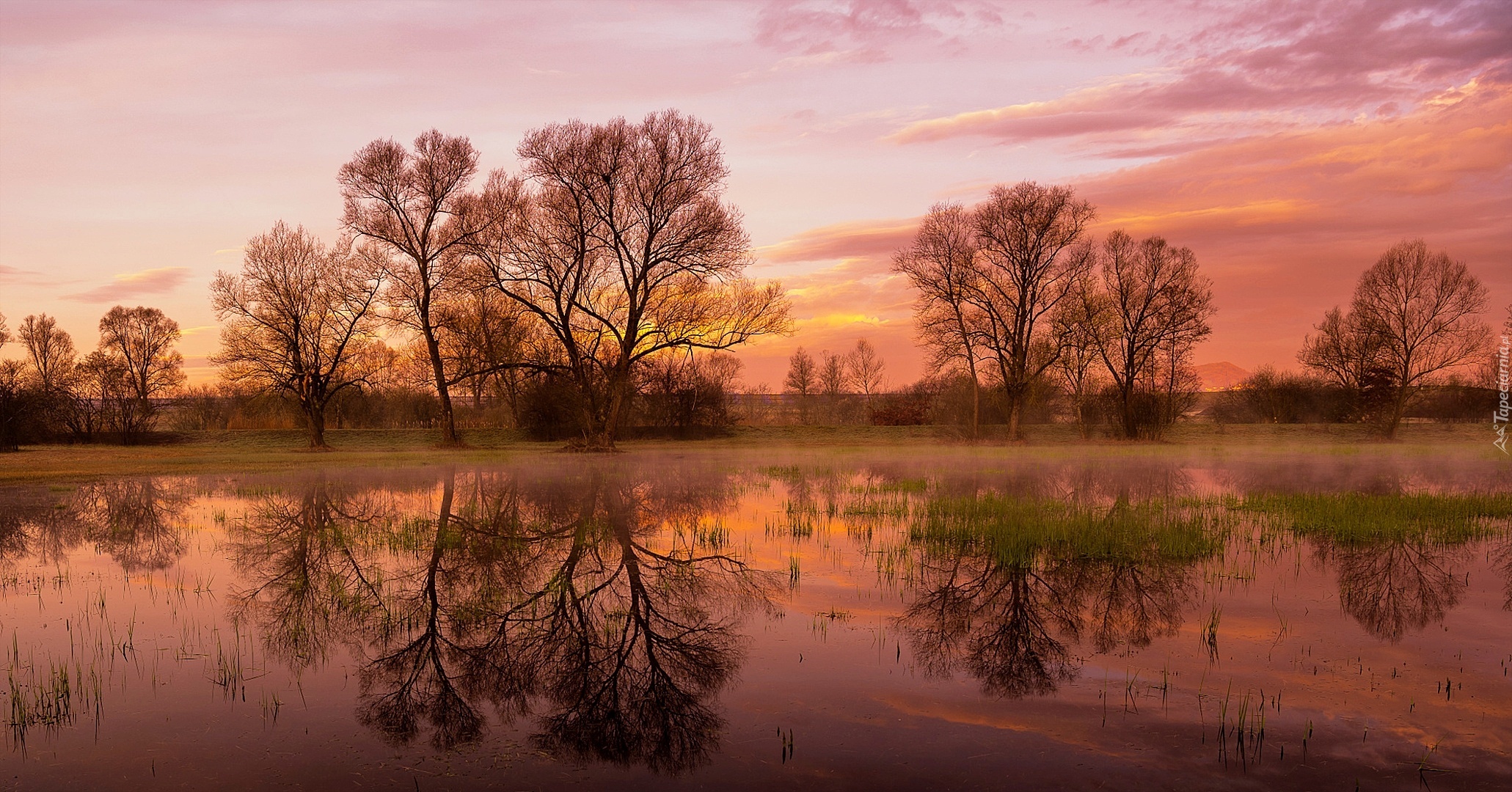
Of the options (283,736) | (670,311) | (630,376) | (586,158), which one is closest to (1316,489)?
(283,736)

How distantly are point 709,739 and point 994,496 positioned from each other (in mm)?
14834

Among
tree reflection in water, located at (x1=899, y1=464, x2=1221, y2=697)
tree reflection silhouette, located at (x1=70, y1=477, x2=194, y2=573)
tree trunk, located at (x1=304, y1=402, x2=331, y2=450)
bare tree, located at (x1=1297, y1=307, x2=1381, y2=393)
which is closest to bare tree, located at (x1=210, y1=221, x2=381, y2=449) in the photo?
tree trunk, located at (x1=304, y1=402, x2=331, y2=450)

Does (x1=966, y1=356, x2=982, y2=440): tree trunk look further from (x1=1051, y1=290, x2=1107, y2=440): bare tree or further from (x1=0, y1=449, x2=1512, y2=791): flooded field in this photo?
(x1=0, y1=449, x2=1512, y2=791): flooded field

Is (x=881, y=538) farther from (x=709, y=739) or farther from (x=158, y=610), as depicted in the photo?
(x=158, y=610)

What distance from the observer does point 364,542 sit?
14.2 metres

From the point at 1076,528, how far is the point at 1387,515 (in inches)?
275

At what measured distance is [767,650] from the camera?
8.07m

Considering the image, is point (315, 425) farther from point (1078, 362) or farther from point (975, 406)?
point (1078, 362)

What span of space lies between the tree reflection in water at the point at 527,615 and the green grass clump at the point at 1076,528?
4.18 meters

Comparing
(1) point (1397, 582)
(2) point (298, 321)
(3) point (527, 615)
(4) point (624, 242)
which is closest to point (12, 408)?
(2) point (298, 321)

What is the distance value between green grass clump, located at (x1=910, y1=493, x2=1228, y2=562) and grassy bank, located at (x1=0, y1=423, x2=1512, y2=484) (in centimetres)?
2381

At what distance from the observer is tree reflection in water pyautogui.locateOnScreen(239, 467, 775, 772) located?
6.34 meters


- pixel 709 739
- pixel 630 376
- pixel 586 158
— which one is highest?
pixel 586 158

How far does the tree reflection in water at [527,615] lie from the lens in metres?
6.34
